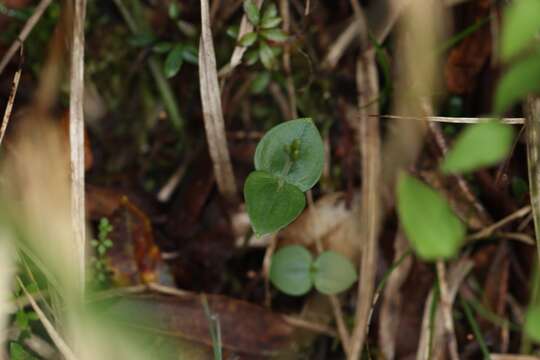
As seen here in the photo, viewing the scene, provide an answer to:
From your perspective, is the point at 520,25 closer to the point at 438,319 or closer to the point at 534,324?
the point at 534,324

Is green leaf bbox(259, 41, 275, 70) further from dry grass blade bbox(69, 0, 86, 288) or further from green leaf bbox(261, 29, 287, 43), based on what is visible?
dry grass blade bbox(69, 0, 86, 288)

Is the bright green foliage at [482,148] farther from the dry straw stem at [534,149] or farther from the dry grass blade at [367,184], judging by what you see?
the dry grass blade at [367,184]

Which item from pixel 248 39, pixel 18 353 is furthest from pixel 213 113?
pixel 18 353

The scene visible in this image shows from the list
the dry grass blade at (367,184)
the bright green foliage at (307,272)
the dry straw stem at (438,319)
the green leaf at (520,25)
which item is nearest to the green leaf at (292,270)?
the bright green foliage at (307,272)

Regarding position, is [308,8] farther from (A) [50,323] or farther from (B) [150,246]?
(A) [50,323]

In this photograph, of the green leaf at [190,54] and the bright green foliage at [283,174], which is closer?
the bright green foliage at [283,174]

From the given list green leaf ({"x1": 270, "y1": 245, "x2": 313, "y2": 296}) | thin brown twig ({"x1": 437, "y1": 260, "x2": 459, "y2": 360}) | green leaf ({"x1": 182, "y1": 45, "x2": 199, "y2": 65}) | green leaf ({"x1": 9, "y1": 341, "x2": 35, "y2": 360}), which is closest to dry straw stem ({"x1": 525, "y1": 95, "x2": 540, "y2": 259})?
thin brown twig ({"x1": 437, "y1": 260, "x2": 459, "y2": 360})
